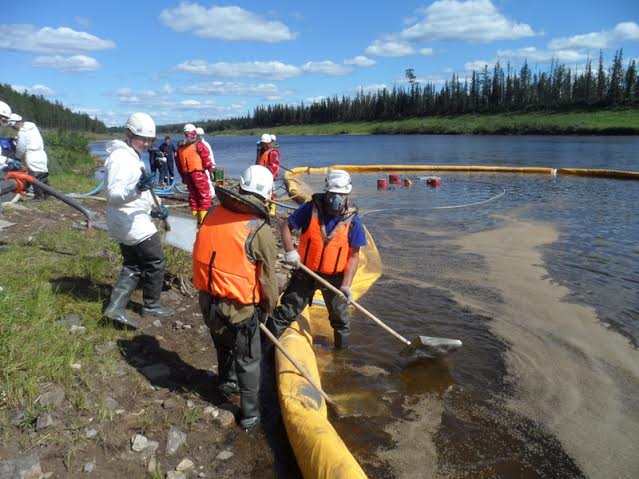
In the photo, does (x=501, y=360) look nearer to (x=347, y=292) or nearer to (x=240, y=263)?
(x=347, y=292)

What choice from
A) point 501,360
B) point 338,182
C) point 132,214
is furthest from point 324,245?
point 501,360

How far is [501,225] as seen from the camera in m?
11.4

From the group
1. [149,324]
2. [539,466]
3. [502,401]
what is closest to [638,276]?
[502,401]

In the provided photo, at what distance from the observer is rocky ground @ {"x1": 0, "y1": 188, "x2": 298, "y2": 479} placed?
2.90 m

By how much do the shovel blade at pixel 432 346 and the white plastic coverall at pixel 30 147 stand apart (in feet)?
25.1

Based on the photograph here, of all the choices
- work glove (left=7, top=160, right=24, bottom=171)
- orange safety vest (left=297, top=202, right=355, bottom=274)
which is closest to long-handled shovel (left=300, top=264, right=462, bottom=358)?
orange safety vest (left=297, top=202, right=355, bottom=274)

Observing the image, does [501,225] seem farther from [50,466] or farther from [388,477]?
[50,466]

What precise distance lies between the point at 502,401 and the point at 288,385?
197 centimetres

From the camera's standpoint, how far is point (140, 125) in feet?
13.5

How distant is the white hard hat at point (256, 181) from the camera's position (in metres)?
3.22

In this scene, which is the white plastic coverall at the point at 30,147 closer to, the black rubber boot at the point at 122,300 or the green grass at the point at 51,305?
Result: the green grass at the point at 51,305

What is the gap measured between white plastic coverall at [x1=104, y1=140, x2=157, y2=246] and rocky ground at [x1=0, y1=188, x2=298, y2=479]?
0.92 metres

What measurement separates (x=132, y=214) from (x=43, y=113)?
123359 millimetres

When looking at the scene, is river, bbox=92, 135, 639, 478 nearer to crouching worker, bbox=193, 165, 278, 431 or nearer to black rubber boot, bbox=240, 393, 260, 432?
black rubber boot, bbox=240, 393, 260, 432
